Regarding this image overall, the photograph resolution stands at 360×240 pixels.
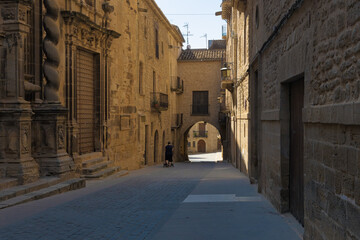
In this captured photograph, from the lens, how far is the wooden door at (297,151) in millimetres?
5734

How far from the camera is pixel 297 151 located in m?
6.02

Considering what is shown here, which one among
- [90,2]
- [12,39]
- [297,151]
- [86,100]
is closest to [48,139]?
[12,39]

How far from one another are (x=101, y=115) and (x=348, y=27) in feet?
38.1

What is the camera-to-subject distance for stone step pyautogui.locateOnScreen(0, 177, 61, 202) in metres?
7.51

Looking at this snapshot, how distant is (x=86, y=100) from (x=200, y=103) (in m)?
22.7

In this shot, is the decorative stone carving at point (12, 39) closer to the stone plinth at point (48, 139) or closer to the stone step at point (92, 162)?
the stone plinth at point (48, 139)

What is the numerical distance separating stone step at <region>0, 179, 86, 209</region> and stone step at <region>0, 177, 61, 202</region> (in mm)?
92

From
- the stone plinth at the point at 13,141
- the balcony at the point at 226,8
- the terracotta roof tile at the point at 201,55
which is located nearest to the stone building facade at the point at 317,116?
the stone plinth at the point at 13,141

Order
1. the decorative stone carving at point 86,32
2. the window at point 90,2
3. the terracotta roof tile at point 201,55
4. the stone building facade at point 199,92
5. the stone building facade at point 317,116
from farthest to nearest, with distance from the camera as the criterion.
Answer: the terracotta roof tile at point 201,55 < the stone building facade at point 199,92 < the window at point 90,2 < the decorative stone carving at point 86,32 < the stone building facade at point 317,116

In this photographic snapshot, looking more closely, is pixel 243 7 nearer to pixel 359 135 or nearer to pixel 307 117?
pixel 307 117

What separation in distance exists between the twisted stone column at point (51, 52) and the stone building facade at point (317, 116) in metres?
5.55

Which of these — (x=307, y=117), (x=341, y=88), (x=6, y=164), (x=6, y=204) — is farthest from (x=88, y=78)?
(x=341, y=88)

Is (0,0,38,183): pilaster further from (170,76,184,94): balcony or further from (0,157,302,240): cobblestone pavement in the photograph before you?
(170,76,184,94): balcony

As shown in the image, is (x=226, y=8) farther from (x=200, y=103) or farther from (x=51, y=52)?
(x=51, y=52)
